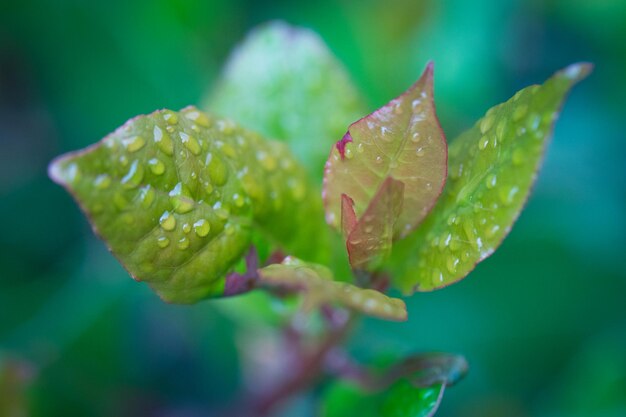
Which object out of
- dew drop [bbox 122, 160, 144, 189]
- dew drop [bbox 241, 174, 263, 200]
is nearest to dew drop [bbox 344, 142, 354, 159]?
dew drop [bbox 241, 174, 263, 200]

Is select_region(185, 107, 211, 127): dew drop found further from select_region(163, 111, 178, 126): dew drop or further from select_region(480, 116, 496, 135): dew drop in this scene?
select_region(480, 116, 496, 135): dew drop

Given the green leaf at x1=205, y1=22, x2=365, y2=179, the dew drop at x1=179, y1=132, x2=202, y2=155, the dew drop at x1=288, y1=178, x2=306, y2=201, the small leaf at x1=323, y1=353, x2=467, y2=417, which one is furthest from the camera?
the green leaf at x1=205, y1=22, x2=365, y2=179

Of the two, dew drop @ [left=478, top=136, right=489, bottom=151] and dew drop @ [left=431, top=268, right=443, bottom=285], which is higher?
dew drop @ [left=478, top=136, right=489, bottom=151]

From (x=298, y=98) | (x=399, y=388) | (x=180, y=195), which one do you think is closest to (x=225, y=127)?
(x=180, y=195)

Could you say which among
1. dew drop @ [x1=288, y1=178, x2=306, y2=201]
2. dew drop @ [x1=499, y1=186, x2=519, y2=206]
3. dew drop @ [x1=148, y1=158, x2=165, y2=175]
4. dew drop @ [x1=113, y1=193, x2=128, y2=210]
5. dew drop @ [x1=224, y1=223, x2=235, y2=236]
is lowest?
dew drop @ [x1=288, y1=178, x2=306, y2=201]

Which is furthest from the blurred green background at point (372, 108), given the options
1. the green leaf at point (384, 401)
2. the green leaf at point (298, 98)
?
the green leaf at point (298, 98)

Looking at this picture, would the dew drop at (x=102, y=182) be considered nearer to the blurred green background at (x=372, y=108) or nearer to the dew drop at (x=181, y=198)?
the dew drop at (x=181, y=198)
